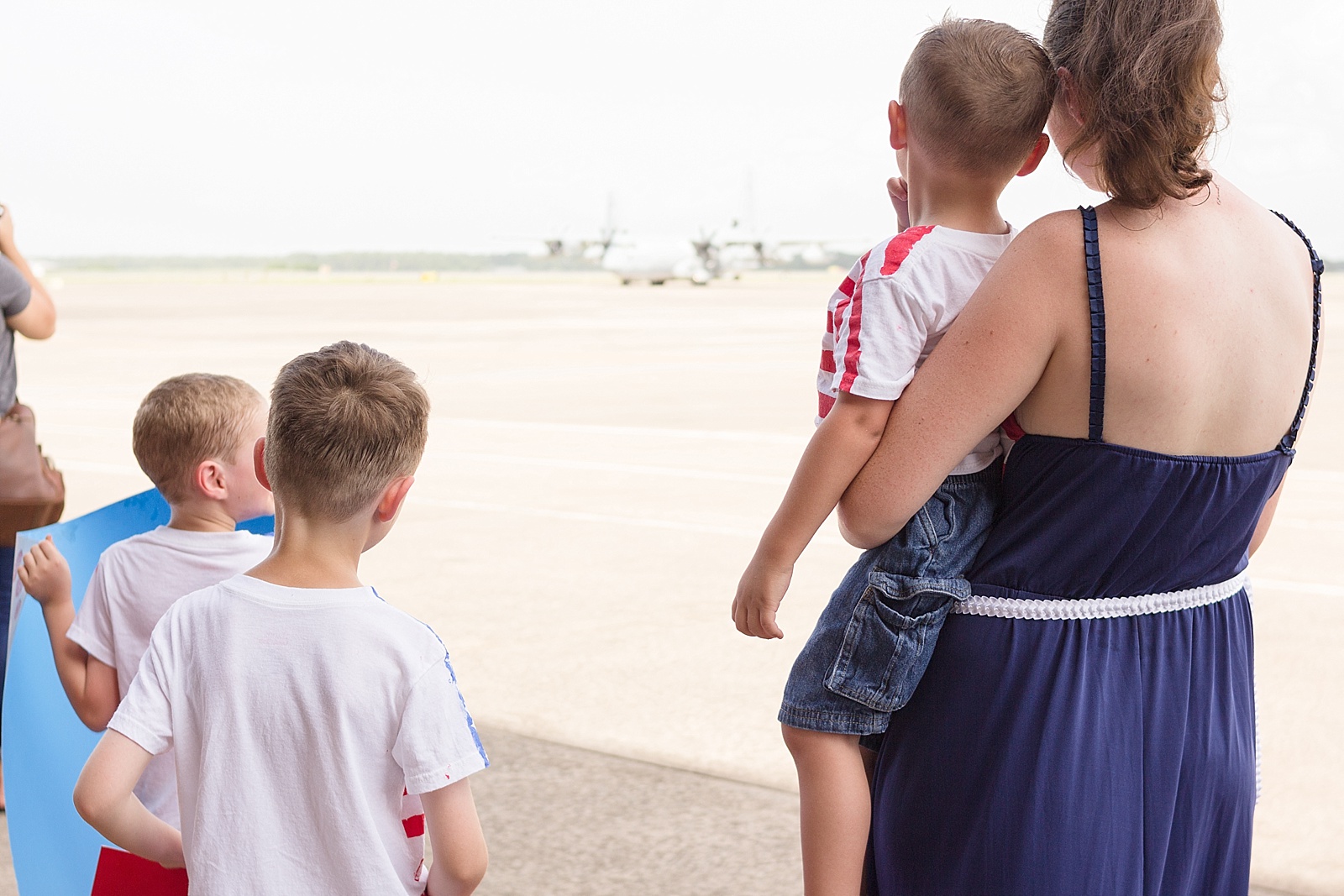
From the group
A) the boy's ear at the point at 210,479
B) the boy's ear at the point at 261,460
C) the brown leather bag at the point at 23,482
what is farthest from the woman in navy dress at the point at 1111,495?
the brown leather bag at the point at 23,482

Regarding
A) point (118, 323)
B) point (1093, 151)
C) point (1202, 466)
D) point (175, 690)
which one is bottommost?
point (118, 323)

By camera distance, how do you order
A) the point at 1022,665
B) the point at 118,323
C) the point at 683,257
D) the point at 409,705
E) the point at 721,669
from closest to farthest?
the point at 409,705 < the point at 1022,665 < the point at 721,669 < the point at 118,323 < the point at 683,257

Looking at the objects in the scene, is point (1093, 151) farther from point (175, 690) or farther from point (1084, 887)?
point (175, 690)

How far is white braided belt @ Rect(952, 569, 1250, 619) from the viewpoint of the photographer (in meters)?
1.67

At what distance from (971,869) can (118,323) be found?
31402 mm

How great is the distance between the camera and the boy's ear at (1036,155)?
1775mm

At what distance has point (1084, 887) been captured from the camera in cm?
163

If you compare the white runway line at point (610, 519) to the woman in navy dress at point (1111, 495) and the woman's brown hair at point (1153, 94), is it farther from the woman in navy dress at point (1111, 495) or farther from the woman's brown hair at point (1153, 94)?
the woman's brown hair at point (1153, 94)

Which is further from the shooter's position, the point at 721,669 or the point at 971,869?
the point at 721,669

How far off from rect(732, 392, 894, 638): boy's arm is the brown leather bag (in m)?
2.38

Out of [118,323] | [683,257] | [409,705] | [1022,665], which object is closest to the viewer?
[409,705]

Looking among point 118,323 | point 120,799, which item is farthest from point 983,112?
point 118,323

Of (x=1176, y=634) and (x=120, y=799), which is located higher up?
(x=1176, y=634)

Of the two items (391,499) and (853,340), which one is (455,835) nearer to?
(391,499)
